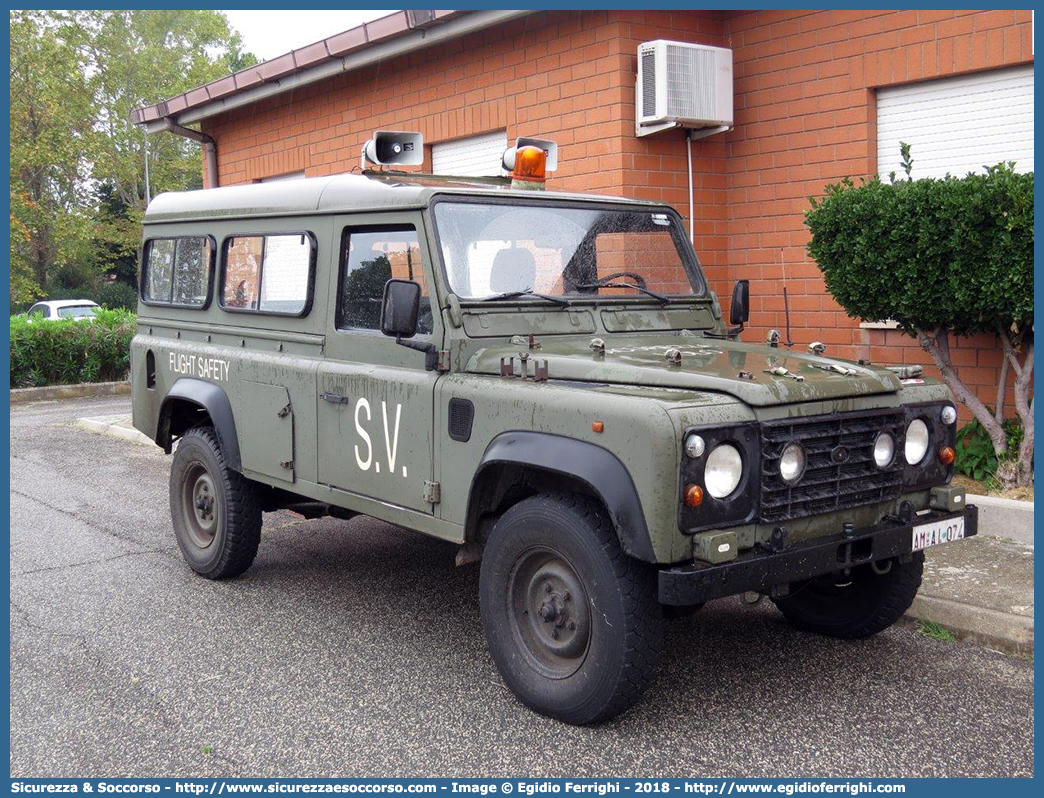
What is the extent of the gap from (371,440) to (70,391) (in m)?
12.2

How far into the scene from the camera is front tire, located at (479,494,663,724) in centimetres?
377

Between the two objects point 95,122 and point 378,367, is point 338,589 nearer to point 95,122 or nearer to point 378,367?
point 378,367

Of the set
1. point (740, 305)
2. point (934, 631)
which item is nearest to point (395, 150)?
point (740, 305)

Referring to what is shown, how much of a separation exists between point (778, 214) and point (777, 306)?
73 centimetres

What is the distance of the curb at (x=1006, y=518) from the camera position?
6.08 metres

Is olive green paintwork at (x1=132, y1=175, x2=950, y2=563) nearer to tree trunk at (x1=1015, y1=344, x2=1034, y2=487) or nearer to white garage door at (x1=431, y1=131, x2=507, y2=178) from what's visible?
tree trunk at (x1=1015, y1=344, x2=1034, y2=487)

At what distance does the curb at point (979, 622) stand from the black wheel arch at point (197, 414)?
11.7ft

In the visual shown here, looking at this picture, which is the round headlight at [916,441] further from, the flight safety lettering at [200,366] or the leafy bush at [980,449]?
the flight safety lettering at [200,366]

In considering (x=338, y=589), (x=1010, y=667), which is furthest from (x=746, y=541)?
(x=338, y=589)

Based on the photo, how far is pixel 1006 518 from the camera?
618 centimetres

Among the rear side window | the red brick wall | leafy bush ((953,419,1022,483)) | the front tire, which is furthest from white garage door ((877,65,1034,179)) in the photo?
the rear side window

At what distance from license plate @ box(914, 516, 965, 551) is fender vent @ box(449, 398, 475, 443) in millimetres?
1801

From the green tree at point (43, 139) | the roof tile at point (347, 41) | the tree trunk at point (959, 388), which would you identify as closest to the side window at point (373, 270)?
the tree trunk at point (959, 388)

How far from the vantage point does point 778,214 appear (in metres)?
8.50
